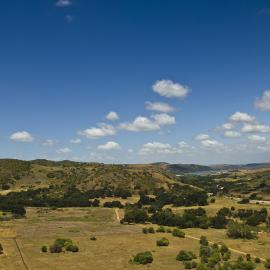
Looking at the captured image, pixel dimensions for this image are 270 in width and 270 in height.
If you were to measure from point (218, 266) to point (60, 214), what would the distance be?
7849cm

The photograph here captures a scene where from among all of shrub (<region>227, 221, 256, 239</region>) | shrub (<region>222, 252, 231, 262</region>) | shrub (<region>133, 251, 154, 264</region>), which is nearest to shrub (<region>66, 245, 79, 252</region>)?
shrub (<region>133, 251, 154, 264</region>)

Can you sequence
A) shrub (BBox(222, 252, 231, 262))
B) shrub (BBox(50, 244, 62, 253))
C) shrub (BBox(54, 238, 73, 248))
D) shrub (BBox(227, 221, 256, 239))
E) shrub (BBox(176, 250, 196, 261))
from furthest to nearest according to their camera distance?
1. shrub (BBox(227, 221, 256, 239))
2. shrub (BBox(54, 238, 73, 248))
3. shrub (BBox(50, 244, 62, 253))
4. shrub (BBox(176, 250, 196, 261))
5. shrub (BBox(222, 252, 231, 262))

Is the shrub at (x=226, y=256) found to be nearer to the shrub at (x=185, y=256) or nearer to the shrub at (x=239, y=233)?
the shrub at (x=185, y=256)

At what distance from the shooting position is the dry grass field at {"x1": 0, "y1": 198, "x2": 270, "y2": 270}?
69.4m

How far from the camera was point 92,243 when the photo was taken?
286 ft

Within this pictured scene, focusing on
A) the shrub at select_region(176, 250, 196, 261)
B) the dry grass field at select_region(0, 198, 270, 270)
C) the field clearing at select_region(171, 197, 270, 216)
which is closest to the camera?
the dry grass field at select_region(0, 198, 270, 270)

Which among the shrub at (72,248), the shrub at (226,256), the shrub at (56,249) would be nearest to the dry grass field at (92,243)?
the shrub at (72,248)

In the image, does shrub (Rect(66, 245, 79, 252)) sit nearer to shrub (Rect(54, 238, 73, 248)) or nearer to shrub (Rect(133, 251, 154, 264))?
shrub (Rect(54, 238, 73, 248))

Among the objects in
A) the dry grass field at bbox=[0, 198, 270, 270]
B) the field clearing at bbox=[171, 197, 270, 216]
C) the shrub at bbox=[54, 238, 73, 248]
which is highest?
the field clearing at bbox=[171, 197, 270, 216]

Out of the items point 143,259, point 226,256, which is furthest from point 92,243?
point 226,256

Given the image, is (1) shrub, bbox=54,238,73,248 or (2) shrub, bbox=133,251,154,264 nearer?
(2) shrub, bbox=133,251,154,264

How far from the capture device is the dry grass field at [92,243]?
228 feet

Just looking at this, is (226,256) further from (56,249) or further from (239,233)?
(56,249)

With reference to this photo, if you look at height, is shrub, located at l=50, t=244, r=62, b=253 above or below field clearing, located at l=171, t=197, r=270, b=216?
below
